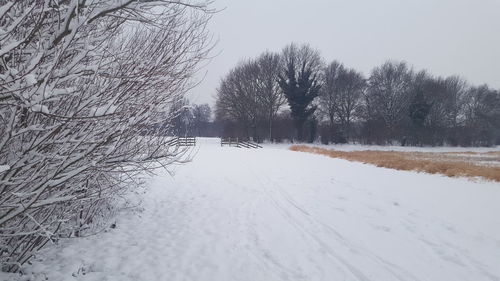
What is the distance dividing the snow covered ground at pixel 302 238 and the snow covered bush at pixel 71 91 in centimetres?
125

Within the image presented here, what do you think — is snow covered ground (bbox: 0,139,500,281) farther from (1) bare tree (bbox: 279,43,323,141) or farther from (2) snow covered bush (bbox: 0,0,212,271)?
(1) bare tree (bbox: 279,43,323,141)

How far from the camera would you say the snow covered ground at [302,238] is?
12.6 ft

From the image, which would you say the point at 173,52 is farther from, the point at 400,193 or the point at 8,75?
the point at 400,193

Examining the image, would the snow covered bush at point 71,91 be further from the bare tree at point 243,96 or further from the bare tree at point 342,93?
the bare tree at point 342,93

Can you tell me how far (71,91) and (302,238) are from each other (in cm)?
414

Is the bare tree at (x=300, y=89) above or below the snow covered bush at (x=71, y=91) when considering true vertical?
above

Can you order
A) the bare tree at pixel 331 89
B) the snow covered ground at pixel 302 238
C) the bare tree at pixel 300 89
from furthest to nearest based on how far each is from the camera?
the bare tree at pixel 331 89, the bare tree at pixel 300 89, the snow covered ground at pixel 302 238

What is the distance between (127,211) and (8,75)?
17.3 feet

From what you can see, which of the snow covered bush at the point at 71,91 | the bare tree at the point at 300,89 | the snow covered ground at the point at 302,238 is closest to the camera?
the snow covered bush at the point at 71,91

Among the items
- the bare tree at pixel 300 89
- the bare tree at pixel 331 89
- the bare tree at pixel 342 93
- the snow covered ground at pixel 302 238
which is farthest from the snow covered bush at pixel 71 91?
the bare tree at pixel 331 89

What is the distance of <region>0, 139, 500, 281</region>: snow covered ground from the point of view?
385 centimetres

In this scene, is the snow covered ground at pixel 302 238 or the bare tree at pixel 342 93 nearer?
the snow covered ground at pixel 302 238

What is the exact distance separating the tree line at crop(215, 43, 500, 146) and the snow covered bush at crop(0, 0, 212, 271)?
123 feet

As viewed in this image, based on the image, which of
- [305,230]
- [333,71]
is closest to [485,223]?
[305,230]
